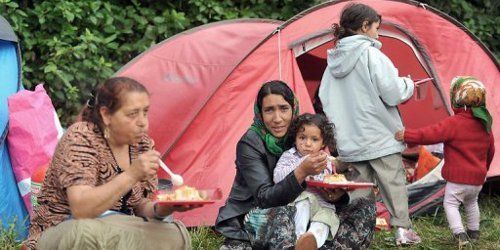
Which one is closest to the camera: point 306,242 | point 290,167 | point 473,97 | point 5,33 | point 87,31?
point 306,242

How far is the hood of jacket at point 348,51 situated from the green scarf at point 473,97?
1.64ft

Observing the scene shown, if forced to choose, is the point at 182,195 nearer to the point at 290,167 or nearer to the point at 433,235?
the point at 290,167

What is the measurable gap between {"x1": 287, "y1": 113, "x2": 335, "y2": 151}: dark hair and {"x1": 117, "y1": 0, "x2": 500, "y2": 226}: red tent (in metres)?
1.11

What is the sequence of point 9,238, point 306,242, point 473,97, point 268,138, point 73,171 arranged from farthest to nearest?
1. point 473,97
2. point 9,238
3. point 268,138
4. point 306,242
5. point 73,171

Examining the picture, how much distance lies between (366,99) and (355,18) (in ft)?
1.44

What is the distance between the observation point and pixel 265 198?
3639 mm

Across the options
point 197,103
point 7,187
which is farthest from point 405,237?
point 7,187

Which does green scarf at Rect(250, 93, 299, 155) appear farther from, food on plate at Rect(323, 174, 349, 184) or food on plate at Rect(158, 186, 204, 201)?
food on plate at Rect(158, 186, 204, 201)

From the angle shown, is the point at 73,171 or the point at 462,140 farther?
the point at 462,140

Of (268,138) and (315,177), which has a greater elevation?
(268,138)

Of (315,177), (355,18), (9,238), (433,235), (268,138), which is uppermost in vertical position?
(355,18)

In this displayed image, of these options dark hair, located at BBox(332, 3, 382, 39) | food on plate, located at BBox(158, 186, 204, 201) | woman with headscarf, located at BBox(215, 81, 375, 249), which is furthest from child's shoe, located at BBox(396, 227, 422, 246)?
food on plate, located at BBox(158, 186, 204, 201)

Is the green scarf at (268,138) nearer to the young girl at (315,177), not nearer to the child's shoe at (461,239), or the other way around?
the young girl at (315,177)

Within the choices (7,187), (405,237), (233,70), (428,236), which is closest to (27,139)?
(7,187)
